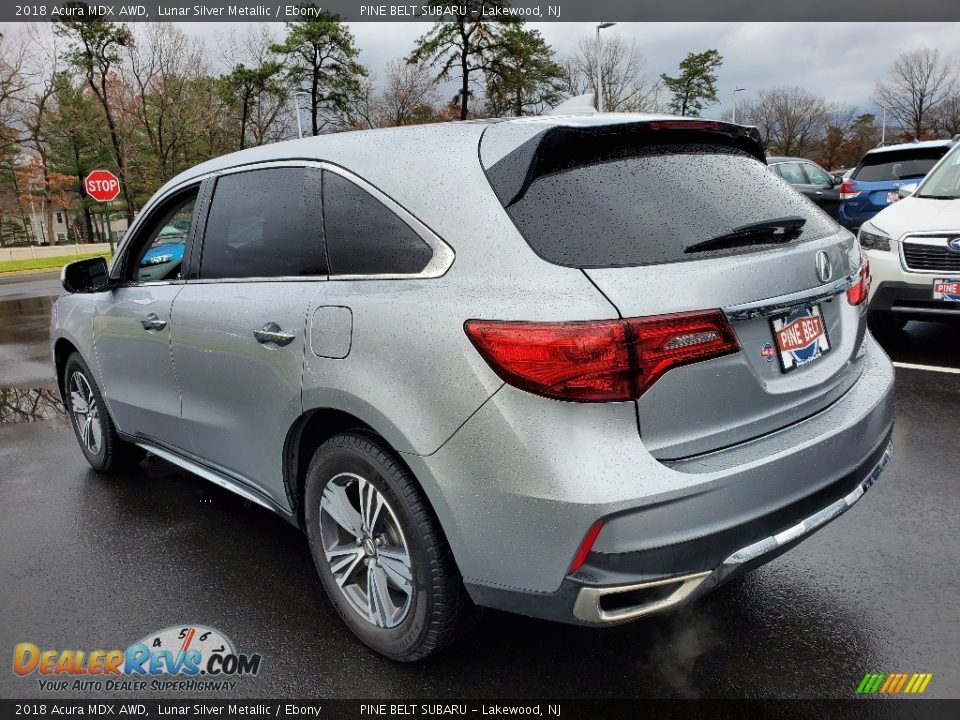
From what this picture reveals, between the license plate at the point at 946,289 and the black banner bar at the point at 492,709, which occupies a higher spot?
the license plate at the point at 946,289

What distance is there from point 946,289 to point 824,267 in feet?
13.7

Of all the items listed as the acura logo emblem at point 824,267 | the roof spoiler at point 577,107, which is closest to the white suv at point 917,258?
the roof spoiler at point 577,107

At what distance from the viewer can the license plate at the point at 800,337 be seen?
224 centimetres

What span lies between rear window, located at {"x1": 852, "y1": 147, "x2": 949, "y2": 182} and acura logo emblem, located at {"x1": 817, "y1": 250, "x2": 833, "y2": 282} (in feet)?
35.1

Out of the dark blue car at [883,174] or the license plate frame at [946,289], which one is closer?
the license plate frame at [946,289]

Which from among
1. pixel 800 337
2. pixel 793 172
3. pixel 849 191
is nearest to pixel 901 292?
pixel 800 337

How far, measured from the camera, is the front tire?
2254 millimetres

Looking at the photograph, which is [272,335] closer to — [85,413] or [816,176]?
[85,413]

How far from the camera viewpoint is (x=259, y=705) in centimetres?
241

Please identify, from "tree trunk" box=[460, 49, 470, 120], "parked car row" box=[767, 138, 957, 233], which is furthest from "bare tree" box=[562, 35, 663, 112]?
"parked car row" box=[767, 138, 957, 233]

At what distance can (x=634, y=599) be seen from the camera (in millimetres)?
2004

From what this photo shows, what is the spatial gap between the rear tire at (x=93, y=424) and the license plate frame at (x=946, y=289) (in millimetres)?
5895

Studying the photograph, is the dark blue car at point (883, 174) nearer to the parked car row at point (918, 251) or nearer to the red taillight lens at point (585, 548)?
the parked car row at point (918, 251)

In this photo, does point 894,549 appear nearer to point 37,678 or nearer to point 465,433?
point 465,433
